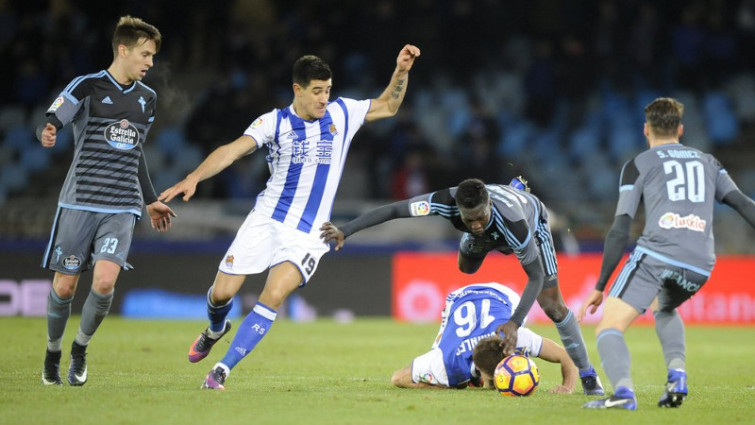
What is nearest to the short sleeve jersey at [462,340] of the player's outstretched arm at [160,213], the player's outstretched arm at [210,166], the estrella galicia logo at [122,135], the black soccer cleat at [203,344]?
the black soccer cleat at [203,344]

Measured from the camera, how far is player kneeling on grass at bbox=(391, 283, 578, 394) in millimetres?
8086

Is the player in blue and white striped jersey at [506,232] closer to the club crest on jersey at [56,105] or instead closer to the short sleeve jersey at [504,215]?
the short sleeve jersey at [504,215]

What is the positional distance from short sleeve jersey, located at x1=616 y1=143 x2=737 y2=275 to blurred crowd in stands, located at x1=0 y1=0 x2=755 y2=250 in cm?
1161

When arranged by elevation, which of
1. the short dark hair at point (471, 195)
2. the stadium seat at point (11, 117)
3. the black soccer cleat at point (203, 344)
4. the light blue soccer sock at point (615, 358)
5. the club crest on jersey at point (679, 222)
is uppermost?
the stadium seat at point (11, 117)

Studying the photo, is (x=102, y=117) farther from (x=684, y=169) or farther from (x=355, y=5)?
(x=355, y=5)

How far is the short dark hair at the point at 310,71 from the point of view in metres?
8.02

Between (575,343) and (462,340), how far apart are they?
0.92 m

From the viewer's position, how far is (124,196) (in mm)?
8109

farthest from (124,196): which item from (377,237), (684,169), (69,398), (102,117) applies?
(377,237)

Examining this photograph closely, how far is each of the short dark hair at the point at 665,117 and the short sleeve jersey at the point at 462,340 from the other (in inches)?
80.6

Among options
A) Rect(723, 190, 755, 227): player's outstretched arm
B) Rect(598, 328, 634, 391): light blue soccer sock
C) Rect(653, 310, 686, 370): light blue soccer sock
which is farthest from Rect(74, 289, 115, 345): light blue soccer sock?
Rect(723, 190, 755, 227): player's outstretched arm

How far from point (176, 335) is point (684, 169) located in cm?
862

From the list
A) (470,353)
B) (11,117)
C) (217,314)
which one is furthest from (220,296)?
(11,117)

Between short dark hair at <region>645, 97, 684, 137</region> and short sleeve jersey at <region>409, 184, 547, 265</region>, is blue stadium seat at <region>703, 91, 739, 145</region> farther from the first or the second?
short dark hair at <region>645, 97, 684, 137</region>
